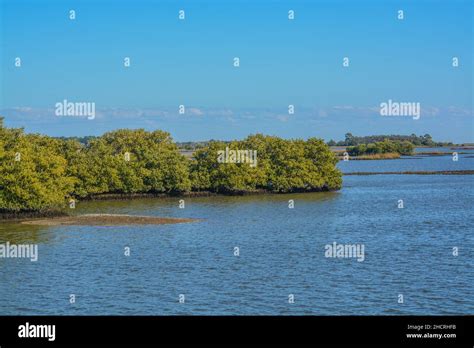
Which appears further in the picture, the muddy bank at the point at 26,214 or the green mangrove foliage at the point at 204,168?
the green mangrove foliage at the point at 204,168

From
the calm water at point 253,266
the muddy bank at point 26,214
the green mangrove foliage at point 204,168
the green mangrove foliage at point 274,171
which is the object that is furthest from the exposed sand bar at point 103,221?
the green mangrove foliage at point 274,171

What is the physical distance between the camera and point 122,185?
124938 mm

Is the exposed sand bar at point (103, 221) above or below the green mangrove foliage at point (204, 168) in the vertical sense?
below

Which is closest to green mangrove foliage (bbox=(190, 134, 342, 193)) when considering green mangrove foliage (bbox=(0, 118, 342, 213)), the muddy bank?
green mangrove foliage (bbox=(0, 118, 342, 213))

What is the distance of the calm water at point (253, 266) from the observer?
41000 millimetres

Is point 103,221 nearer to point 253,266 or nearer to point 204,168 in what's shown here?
point 253,266

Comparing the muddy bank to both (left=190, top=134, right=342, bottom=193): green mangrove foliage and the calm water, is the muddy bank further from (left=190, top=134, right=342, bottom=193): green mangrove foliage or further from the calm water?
(left=190, top=134, right=342, bottom=193): green mangrove foliage

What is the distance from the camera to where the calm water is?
4100 cm

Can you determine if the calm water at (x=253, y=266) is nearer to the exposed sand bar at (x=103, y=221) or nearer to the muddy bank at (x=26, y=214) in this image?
the exposed sand bar at (x=103, y=221)

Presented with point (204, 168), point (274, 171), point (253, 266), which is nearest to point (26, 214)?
point (253, 266)

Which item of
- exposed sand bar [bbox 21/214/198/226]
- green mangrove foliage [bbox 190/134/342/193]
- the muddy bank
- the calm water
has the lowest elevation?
the calm water

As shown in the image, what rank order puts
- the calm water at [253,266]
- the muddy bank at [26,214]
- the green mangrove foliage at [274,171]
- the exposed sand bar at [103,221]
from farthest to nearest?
1. the green mangrove foliage at [274,171]
2. the muddy bank at [26,214]
3. the exposed sand bar at [103,221]
4. the calm water at [253,266]

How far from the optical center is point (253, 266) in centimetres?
5297

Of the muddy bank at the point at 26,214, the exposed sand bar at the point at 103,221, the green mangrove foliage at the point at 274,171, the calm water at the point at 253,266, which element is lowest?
the calm water at the point at 253,266
